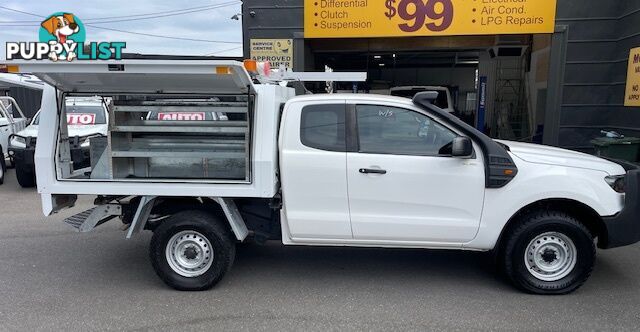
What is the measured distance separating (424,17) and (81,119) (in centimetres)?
745

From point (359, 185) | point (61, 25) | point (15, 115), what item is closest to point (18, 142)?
point (61, 25)

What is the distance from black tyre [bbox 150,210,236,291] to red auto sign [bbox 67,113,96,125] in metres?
6.38

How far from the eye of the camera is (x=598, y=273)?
16.7 ft

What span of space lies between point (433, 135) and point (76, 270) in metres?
3.83

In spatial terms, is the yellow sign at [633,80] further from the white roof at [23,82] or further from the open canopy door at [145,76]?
the white roof at [23,82]

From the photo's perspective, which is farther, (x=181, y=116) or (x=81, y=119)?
(x=81, y=119)

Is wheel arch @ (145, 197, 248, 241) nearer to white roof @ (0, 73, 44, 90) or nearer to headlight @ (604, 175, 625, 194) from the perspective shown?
white roof @ (0, 73, 44, 90)

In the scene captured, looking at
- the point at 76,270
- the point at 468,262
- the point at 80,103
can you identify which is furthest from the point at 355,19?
the point at 76,270

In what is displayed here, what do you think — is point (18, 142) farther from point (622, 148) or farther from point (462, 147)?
point (622, 148)

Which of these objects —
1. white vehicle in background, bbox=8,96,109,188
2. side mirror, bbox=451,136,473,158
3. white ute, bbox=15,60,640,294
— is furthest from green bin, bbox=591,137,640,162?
white vehicle in background, bbox=8,96,109,188

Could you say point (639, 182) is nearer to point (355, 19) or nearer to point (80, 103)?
point (355, 19)

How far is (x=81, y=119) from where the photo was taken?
33.2 feet

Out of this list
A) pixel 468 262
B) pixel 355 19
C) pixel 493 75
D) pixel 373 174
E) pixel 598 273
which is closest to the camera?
pixel 373 174

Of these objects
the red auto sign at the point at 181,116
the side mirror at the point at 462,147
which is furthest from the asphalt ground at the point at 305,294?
the red auto sign at the point at 181,116
